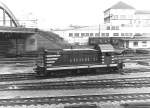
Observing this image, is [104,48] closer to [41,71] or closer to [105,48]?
[105,48]

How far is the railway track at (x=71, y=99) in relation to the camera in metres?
9.68

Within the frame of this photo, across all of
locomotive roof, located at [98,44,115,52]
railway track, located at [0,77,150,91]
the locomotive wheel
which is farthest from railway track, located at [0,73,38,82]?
locomotive roof, located at [98,44,115,52]

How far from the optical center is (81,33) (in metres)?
49.3

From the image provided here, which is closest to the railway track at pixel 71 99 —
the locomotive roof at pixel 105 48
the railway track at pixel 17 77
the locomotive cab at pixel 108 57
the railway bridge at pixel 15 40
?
the railway track at pixel 17 77

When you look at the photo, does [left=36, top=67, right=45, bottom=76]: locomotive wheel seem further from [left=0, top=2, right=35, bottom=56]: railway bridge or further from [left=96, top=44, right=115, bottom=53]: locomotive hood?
[left=0, top=2, right=35, bottom=56]: railway bridge

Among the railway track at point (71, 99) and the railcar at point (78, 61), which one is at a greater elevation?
the railcar at point (78, 61)

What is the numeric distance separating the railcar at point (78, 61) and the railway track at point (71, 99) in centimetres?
578

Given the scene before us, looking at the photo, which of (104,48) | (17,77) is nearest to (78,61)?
(104,48)

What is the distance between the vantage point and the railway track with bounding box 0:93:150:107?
968cm

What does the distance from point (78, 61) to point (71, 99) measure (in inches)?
269

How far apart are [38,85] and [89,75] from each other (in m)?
5.25

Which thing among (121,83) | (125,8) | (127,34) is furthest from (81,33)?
(121,83)

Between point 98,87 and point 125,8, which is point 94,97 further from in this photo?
point 125,8

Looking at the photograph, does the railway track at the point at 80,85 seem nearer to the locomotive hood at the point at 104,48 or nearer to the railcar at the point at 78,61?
the railcar at the point at 78,61
